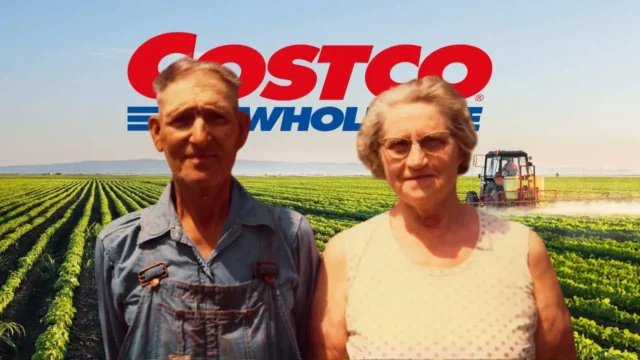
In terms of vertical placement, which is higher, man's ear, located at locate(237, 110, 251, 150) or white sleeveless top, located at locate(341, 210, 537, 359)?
man's ear, located at locate(237, 110, 251, 150)

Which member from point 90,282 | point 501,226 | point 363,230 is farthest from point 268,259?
point 90,282

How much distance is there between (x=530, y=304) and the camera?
2.02 metres

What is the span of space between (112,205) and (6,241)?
10.9 m

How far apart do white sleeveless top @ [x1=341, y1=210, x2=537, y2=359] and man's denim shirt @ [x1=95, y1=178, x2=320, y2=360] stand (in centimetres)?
27

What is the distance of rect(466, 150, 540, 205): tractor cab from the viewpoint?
1827 cm

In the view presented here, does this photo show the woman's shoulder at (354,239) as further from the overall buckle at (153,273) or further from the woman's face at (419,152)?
the overall buckle at (153,273)

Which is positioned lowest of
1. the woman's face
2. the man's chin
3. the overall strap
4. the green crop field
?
the green crop field

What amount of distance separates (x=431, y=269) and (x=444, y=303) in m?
0.13

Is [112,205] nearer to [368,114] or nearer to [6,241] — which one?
[6,241]

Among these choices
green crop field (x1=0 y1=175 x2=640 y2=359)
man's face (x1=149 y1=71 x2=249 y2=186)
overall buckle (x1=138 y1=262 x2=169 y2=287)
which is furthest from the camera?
green crop field (x1=0 y1=175 x2=640 y2=359)

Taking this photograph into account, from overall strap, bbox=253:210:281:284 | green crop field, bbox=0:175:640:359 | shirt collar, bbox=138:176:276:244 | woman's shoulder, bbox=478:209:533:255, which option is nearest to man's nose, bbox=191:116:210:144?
shirt collar, bbox=138:176:276:244

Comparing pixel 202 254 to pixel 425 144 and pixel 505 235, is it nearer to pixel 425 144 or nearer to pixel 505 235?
pixel 425 144

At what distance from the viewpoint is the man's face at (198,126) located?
80.3 inches

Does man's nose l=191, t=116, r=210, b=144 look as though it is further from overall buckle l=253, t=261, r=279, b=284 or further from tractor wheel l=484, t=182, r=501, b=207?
tractor wheel l=484, t=182, r=501, b=207
